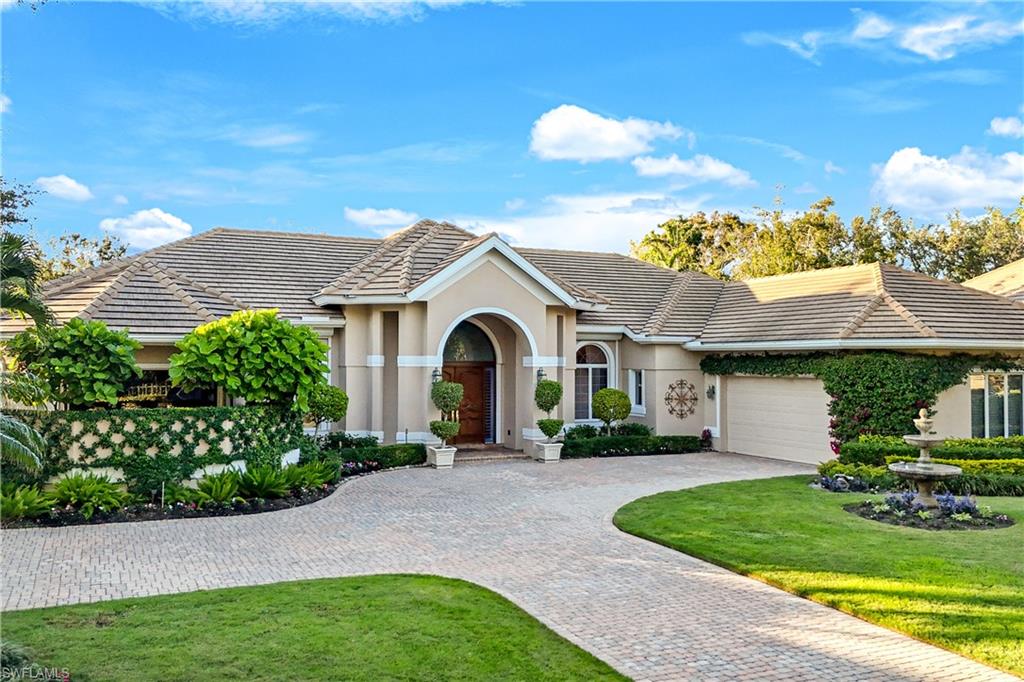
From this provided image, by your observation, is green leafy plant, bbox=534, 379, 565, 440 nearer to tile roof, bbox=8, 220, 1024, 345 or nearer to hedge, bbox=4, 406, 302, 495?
tile roof, bbox=8, 220, 1024, 345

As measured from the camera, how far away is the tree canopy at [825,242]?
41594 millimetres

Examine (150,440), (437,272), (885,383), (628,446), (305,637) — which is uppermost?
(437,272)

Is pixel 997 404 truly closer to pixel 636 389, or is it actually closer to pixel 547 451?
pixel 636 389

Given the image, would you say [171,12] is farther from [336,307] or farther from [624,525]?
[624,525]

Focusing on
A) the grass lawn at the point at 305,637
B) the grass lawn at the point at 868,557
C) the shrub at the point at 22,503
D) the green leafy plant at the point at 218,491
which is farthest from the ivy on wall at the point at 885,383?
the shrub at the point at 22,503

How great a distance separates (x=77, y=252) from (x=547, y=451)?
3922cm

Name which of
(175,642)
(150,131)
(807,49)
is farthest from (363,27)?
(175,642)

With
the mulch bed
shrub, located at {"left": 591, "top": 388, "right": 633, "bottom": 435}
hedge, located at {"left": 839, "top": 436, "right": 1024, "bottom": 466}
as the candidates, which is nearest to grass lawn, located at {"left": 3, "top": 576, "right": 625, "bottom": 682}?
the mulch bed

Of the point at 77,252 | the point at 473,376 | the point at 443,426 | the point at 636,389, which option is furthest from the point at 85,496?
the point at 77,252

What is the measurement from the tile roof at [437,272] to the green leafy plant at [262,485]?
4.87 m

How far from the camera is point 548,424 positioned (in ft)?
69.3

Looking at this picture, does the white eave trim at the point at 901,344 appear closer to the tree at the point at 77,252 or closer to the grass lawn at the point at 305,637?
the grass lawn at the point at 305,637

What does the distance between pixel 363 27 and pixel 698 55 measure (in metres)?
8.18

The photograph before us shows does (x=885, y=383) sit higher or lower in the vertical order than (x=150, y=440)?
higher
